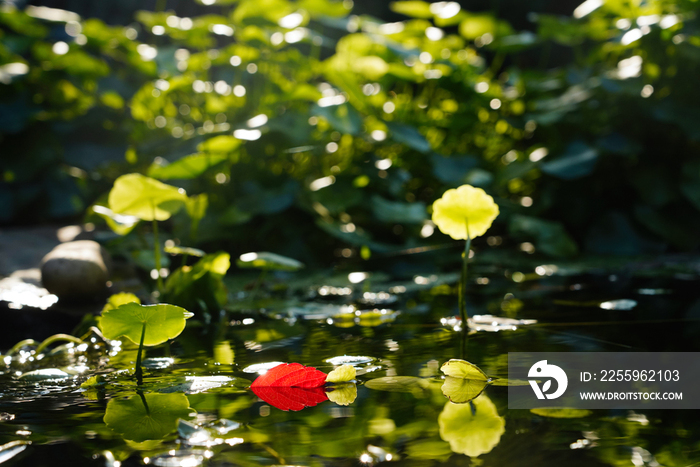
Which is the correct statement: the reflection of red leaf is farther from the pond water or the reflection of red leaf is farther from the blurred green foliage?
the blurred green foliage

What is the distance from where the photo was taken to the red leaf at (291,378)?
704 mm

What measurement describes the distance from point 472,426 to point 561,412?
0.10 m

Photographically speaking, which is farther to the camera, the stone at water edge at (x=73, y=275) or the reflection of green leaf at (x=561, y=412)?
the stone at water edge at (x=73, y=275)

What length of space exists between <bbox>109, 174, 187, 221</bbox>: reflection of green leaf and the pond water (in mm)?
235

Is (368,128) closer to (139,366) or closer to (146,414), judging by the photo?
(139,366)

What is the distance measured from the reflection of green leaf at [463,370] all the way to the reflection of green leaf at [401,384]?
Answer: 0.10ft

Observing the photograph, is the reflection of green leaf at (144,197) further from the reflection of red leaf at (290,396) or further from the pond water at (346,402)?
the reflection of red leaf at (290,396)

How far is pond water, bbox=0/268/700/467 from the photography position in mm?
511

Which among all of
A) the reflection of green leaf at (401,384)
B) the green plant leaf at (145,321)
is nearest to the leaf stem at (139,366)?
the green plant leaf at (145,321)

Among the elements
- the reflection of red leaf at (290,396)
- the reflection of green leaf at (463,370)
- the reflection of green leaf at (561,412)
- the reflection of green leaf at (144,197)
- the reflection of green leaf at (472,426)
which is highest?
the reflection of green leaf at (144,197)

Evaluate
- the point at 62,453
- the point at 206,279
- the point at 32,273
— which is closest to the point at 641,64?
the point at 206,279

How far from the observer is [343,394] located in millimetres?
681

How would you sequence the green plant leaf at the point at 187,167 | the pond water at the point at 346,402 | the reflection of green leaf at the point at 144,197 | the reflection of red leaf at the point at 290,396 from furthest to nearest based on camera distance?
the green plant leaf at the point at 187,167, the reflection of green leaf at the point at 144,197, the reflection of red leaf at the point at 290,396, the pond water at the point at 346,402

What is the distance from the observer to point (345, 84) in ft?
6.56
